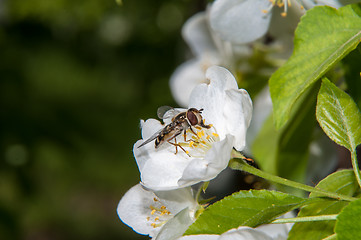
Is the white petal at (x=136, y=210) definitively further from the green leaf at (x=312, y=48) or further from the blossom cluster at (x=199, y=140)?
the green leaf at (x=312, y=48)

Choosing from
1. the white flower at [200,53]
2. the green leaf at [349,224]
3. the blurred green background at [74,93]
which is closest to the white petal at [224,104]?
the green leaf at [349,224]

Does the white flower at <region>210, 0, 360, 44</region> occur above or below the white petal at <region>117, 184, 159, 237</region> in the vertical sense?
above

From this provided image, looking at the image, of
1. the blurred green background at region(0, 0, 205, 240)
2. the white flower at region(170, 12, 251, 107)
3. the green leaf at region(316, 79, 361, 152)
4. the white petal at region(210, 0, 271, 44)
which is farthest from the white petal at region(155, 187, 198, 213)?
the blurred green background at region(0, 0, 205, 240)

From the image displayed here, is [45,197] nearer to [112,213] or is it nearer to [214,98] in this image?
[112,213]

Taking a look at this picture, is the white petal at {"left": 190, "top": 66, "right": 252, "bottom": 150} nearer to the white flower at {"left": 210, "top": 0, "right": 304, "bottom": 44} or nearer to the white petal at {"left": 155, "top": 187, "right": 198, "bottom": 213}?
the white petal at {"left": 155, "top": 187, "right": 198, "bottom": 213}

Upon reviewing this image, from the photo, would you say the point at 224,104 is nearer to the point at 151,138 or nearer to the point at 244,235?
the point at 151,138

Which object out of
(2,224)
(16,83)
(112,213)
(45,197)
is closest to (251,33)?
(2,224)

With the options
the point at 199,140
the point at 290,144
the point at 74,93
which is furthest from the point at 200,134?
the point at 74,93
